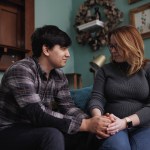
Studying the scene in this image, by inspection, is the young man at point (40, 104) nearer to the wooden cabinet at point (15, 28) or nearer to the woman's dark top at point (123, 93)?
the woman's dark top at point (123, 93)

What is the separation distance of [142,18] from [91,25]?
1.73 ft

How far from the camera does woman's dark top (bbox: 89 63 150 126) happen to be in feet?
4.55

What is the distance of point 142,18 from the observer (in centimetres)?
250

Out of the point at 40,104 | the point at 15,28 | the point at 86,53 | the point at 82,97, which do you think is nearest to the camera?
the point at 40,104

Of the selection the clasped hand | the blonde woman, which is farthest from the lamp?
the clasped hand

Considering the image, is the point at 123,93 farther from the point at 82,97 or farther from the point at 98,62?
the point at 98,62

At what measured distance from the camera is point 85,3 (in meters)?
2.98

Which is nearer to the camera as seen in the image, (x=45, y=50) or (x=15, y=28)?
(x=45, y=50)

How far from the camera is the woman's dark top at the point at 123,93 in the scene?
139 cm

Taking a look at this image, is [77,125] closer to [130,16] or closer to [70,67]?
[130,16]

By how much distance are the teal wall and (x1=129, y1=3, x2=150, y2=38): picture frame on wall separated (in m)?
0.17

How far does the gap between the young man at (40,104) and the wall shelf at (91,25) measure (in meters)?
1.32

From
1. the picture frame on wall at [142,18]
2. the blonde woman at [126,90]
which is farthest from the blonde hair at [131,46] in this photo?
the picture frame on wall at [142,18]

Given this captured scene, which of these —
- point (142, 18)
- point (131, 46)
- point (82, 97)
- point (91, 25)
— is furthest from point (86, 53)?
point (131, 46)
